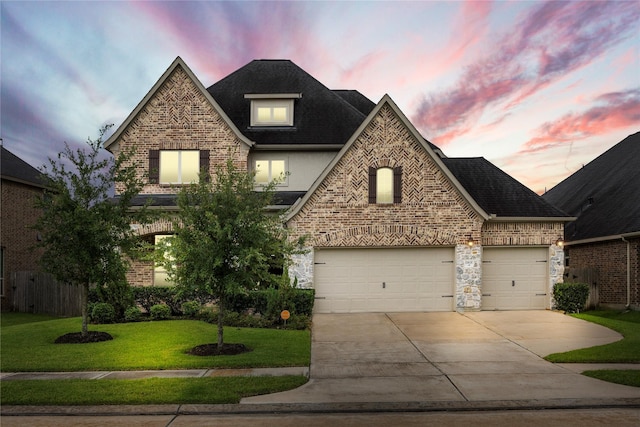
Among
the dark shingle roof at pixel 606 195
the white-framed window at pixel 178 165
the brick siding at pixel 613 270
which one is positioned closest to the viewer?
the brick siding at pixel 613 270

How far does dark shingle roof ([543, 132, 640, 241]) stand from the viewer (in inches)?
856

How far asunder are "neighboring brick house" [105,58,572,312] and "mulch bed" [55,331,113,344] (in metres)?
5.88

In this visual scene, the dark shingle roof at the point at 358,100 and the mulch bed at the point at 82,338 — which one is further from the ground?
the dark shingle roof at the point at 358,100

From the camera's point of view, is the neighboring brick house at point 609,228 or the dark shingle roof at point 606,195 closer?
the neighboring brick house at point 609,228

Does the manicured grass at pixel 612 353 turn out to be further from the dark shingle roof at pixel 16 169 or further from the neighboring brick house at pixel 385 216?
the dark shingle roof at pixel 16 169

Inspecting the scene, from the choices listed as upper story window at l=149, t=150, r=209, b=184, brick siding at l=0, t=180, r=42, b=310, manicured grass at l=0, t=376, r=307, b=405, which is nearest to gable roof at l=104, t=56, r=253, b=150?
upper story window at l=149, t=150, r=209, b=184

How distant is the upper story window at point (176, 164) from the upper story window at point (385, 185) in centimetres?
715

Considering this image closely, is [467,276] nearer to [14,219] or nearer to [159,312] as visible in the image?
[159,312]

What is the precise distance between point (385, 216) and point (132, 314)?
980 cm

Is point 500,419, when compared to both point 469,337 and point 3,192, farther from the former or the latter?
point 3,192

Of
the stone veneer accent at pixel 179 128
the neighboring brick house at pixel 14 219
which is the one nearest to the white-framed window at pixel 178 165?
the stone veneer accent at pixel 179 128

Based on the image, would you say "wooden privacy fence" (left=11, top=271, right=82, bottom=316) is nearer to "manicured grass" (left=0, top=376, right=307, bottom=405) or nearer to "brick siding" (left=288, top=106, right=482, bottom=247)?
"brick siding" (left=288, top=106, right=482, bottom=247)

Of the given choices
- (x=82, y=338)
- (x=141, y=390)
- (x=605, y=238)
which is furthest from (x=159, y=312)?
(x=605, y=238)

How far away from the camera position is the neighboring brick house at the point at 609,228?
20203mm
